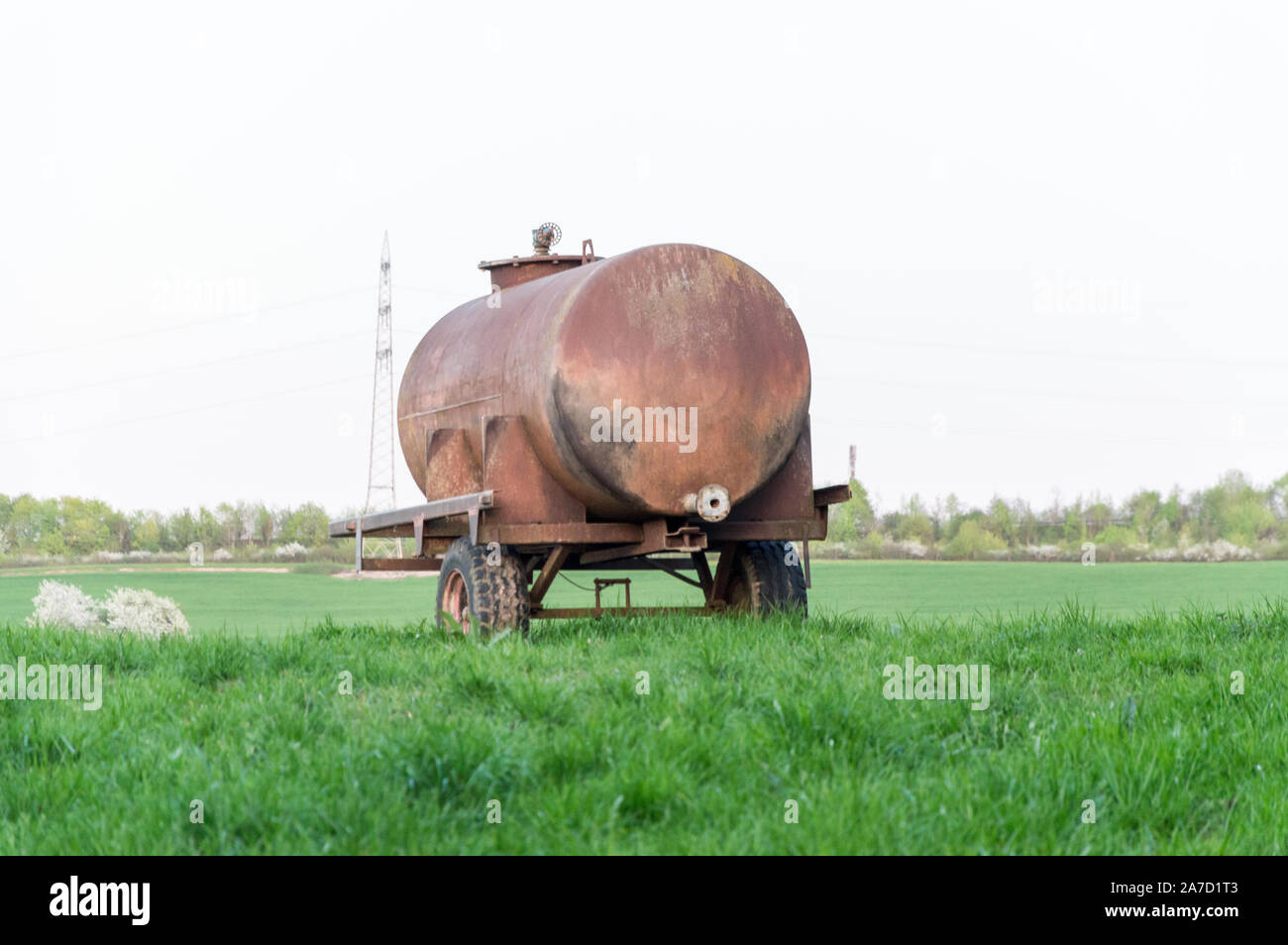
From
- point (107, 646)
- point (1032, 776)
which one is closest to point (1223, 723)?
point (1032, 776)

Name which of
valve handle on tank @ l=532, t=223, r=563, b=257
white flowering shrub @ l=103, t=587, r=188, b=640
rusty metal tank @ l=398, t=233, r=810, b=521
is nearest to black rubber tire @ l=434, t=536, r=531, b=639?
rusty metal tank @ l=398, t=233, r=810, b=521

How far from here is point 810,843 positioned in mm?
4066

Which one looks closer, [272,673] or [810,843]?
[810,843]

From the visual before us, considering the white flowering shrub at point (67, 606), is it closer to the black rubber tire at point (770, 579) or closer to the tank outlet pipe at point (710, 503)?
the black rubber tire at point (770, 579)

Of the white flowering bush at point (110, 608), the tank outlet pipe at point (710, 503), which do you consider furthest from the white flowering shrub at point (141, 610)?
the tank outlet pipe at point (710, 503)

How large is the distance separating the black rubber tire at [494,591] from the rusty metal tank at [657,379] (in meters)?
0.78

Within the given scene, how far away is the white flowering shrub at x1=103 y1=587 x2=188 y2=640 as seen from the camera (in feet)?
48.0

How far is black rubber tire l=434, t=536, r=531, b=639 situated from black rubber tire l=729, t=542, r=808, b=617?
192cm

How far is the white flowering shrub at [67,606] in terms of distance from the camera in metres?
14.4

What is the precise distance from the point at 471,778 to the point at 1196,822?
294 centimetres

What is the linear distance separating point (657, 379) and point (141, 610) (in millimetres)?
9323


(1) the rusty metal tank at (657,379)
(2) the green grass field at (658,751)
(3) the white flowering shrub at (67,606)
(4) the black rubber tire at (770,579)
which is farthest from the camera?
(3) the white flowering shrub at (67,606)
